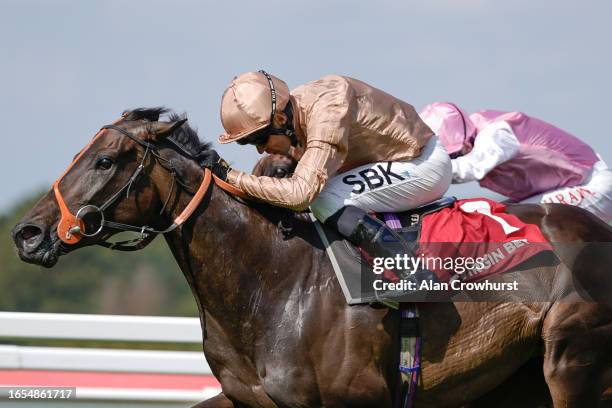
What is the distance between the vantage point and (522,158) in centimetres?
593

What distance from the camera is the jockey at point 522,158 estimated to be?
19.1 ft

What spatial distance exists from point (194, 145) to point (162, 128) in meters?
0.19

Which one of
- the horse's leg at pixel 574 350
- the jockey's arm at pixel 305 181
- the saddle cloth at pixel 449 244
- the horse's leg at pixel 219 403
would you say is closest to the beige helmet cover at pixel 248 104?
the jockey's arm at pixel 305 181

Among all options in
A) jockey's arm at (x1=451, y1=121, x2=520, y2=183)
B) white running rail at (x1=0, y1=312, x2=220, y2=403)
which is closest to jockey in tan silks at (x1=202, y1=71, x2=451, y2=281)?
jockey's arm at (x1=451, y1=121, x2=520, y2=183)

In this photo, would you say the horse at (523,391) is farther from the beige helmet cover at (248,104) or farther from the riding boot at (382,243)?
the riding boot at (382,243)

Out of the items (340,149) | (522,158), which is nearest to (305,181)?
(340,149)

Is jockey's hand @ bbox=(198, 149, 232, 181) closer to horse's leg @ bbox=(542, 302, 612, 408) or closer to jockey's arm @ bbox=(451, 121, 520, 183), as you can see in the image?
horse's leg @ bbox=(542, 302, 612, 408)

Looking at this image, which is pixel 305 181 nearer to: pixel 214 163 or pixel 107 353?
pixel 214 163

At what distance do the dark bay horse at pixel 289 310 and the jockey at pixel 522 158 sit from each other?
1.33m

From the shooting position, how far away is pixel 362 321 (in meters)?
4.30

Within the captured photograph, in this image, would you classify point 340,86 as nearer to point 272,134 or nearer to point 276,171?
point 272,134

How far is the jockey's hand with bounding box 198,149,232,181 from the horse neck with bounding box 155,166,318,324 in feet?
0.23

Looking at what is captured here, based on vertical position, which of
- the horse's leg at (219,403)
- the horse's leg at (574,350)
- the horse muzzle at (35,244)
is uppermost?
the horse muzzle at (35,244)

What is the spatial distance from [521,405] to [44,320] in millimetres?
3141
